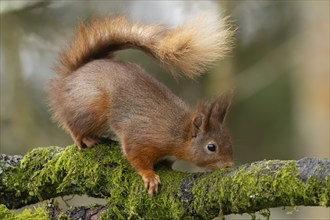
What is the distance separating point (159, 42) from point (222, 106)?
1.40 ft

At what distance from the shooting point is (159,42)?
10.6ft

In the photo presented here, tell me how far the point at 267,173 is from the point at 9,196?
119 cm

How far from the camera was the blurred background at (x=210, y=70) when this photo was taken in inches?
246

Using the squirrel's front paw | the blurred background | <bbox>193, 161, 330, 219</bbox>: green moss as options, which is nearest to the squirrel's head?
the squirrel's front paw

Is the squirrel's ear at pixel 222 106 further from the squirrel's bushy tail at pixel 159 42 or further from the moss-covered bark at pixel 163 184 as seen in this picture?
the moss-covered bark at pixel 163 184

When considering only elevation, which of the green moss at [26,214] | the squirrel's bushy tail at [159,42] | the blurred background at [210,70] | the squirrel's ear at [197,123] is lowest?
the green moss at [26,214]

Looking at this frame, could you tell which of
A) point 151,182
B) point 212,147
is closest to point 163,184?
point 151,182

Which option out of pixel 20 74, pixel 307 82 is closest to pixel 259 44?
pixel 307 82

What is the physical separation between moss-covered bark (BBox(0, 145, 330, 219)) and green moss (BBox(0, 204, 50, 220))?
0.12 meters

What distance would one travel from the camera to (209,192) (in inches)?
96.6

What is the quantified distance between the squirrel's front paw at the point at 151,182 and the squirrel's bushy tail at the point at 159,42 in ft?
1.95

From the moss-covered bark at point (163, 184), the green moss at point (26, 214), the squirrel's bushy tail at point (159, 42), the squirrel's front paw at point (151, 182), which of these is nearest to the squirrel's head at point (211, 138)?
the squirrel's bushy tail at point (159, 42)

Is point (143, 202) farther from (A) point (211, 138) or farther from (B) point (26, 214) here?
(A) point (211, 138)

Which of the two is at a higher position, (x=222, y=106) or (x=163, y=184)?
(x=222, y=106)
